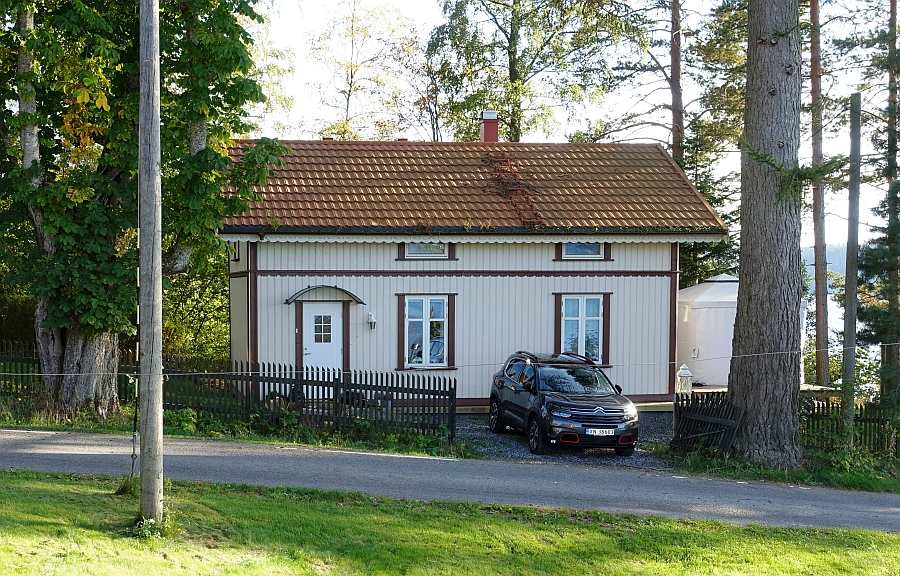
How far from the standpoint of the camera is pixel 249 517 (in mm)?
10523

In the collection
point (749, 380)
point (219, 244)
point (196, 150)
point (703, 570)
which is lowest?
point (703, 570)

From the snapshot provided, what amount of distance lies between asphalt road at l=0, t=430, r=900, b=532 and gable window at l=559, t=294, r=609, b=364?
7.23m

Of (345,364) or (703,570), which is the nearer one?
(703,570)

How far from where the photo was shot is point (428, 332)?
22656 millimetres

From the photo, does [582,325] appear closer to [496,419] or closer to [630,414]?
[496,419]

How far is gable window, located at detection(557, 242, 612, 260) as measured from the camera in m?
23.2

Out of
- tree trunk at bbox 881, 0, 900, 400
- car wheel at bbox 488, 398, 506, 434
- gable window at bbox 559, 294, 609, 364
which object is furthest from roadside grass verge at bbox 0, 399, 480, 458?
tree trunk at bbox 881, 0, 900, 400

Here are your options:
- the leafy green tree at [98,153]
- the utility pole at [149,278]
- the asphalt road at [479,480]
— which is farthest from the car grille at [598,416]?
the utility pole at [149,278]

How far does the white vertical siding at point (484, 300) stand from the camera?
859 inches

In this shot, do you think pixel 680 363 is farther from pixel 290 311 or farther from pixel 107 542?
pixel 107 542

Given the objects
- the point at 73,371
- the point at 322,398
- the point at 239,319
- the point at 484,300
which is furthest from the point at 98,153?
the point at 484,300

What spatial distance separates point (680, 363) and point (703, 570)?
17.5m

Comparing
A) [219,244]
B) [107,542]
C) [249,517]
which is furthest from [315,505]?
[219,244]

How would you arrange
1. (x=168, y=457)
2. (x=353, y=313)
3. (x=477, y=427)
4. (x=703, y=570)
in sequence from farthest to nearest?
(x=353, y=313) → (x=477, y=427) → (x=168, y=457) → (x=703, y=570)
